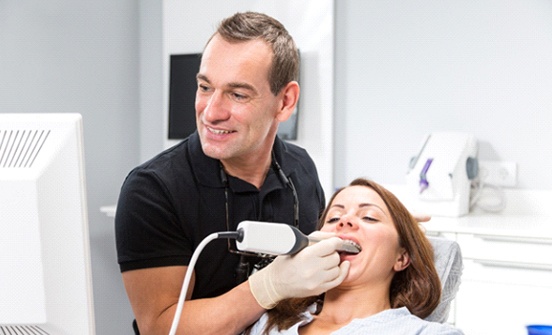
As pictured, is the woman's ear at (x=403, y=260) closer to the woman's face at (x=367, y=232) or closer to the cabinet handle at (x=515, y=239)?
the woman's face at (x=367, y=232)

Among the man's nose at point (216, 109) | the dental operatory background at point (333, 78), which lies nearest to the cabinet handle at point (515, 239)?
the dental operatory background at point (333, 78)

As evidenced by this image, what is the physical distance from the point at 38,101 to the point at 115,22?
66cm

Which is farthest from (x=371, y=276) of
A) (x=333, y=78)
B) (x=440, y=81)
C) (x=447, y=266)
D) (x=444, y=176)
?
(x=333, y=78)

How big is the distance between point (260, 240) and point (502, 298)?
5.04 feet

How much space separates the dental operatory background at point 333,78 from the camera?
2947 millimetres

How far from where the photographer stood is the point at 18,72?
3.18 metres

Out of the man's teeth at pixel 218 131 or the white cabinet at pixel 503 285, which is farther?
the white cabinet at pixel 503 285

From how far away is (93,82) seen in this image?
3.55 m

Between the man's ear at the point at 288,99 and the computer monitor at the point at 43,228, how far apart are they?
2.75ft

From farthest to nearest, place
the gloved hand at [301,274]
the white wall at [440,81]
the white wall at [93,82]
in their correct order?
the white wall at [93,82], the white wall at [440,81], the gloved hand at [301,274]

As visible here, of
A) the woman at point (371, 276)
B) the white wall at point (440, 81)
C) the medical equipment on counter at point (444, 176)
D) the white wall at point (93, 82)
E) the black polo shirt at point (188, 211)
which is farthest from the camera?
the white wall at point (93, 82)

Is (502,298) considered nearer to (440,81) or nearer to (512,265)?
(512,265)

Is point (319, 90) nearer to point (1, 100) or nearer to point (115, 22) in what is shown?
point (115, 22)

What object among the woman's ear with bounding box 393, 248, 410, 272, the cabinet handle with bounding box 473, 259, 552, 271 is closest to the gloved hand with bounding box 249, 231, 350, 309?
the woman's ear with bounding box 393, 248, 410, 272
